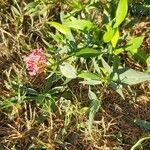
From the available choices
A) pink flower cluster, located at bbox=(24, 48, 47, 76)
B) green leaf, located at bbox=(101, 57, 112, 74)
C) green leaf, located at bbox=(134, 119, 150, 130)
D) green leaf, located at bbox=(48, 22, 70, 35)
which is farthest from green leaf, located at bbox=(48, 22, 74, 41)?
green leaf, located at bbox=(134, 119, 150, 130)

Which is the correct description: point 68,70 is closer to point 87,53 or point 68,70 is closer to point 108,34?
point 87,53

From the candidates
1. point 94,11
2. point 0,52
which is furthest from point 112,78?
point 0,52

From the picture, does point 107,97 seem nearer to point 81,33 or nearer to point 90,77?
point 90,77

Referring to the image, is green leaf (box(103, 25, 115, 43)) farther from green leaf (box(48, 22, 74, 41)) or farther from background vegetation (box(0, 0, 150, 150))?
green leaf (box(48, 22, 74, 41))

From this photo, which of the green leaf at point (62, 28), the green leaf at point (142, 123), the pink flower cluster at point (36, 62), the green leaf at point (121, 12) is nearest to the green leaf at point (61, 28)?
the green leaf at point (62, 28)

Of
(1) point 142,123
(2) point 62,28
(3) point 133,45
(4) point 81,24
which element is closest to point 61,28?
(2) point 62,28
